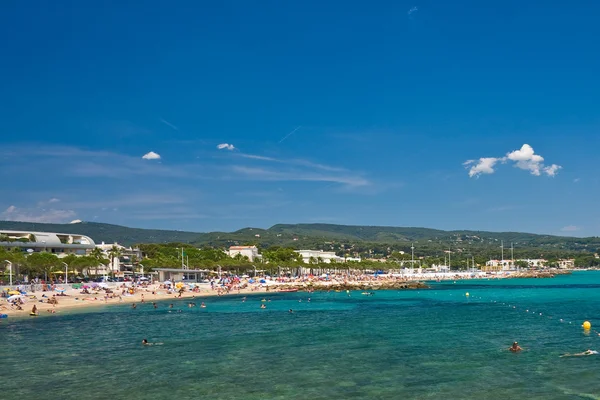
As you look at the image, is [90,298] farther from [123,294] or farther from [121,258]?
[121,258]

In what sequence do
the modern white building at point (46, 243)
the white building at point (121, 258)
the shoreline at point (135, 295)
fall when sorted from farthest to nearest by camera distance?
1. the white building at point (121, 258)
2. the modern white building at point (46, 243)
3. the shoreline at point (135, 295)

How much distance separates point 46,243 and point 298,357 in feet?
293

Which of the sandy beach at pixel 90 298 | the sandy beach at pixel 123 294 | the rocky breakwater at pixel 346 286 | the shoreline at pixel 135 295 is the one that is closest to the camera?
the sandy beach at pixel 90 298

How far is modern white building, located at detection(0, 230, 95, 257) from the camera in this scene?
101062 mm

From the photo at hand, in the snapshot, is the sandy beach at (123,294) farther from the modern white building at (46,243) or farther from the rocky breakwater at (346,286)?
the modern white building at (46,243)

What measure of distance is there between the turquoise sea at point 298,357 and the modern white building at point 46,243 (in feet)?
188

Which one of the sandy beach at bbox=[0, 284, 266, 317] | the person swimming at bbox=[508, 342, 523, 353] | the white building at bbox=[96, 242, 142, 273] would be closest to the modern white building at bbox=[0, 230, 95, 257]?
the white building at bbox=[96, 242, 142, 273]

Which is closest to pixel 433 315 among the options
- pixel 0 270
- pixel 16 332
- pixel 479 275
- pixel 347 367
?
pixel 347 367

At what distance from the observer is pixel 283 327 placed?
44.0 metres

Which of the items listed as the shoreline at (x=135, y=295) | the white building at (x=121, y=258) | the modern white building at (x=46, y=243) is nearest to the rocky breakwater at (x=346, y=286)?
the shoreline at (x=135, y=295)

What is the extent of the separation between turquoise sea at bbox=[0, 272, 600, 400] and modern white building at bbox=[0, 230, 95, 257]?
5723 centimetres

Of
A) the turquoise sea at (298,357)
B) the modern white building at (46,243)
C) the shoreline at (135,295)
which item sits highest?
the modern white building at (46,243)

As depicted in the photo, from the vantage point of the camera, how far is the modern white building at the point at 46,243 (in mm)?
101062

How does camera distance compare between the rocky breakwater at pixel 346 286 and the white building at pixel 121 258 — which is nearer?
the rocky breakwater at pixel 346 286
